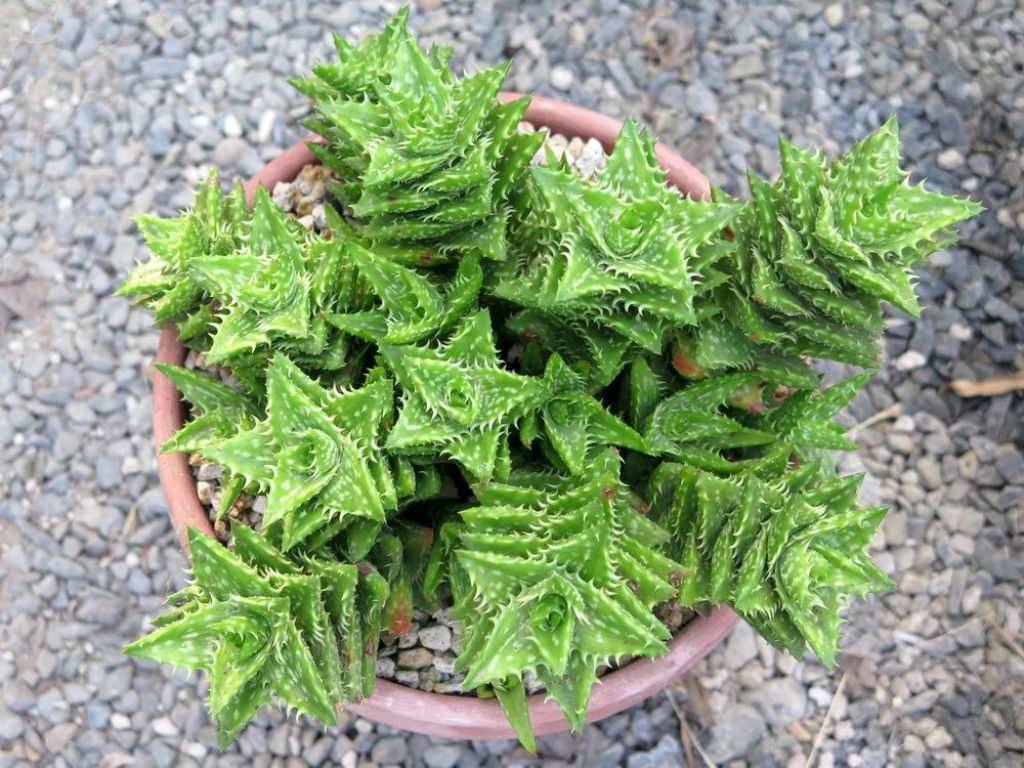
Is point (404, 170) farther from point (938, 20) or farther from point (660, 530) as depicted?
point (938, 20)

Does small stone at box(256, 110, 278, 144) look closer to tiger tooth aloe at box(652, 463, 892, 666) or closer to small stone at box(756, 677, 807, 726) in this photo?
tiger tooth aloe at box(652, 463, 892, 666)

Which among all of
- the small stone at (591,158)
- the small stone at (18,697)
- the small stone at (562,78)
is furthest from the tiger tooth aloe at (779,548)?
the small stone at (18,697)

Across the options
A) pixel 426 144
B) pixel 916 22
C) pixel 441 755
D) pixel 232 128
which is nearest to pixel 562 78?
pixel 232 128

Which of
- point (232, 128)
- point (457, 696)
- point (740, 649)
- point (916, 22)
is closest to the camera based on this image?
point (457, 696)

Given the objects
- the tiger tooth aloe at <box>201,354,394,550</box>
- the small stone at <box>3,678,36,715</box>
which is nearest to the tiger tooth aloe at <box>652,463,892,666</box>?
the tiger tooth aloe at <box>201,354,394,550</box>

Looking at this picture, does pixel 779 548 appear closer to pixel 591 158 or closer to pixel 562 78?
pixel 591 158
